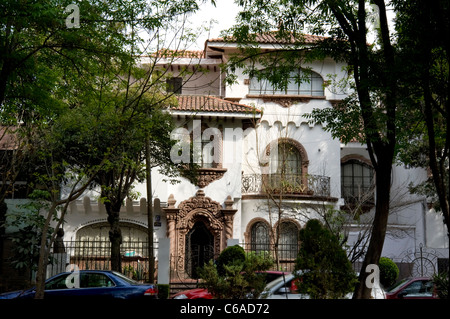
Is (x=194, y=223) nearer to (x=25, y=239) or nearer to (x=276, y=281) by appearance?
(x=25, y=239)

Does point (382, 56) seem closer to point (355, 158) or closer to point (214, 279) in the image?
point (214, 279)

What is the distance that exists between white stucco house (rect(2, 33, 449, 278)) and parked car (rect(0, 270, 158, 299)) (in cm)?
801

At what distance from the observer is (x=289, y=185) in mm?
25391

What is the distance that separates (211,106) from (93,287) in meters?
11.9

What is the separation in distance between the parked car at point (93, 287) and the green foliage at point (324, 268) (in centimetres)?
494

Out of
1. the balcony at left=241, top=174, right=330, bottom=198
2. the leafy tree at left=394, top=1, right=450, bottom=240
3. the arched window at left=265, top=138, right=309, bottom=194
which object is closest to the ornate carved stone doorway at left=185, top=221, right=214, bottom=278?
the balcony at left=241, top=174, right=330, bottom=198

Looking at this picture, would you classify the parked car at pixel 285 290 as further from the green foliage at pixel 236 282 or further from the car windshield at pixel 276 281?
the green foliage at pixel 236 282

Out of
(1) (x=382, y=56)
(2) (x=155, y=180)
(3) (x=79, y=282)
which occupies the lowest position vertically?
(3) (x=79, y=282)

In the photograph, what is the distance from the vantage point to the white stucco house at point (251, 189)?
24.5 meters

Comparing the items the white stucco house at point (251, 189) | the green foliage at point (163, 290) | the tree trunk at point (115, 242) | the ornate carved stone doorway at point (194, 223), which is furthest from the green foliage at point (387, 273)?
the tree trunk at point (115, 242)

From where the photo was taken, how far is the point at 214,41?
88.3 ft

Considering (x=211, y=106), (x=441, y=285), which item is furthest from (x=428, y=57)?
(x=211, y=106)
